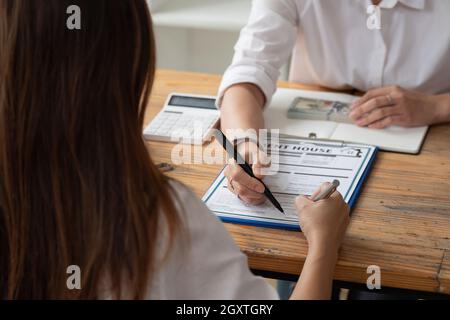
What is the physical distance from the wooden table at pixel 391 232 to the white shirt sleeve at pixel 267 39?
1.17 feet

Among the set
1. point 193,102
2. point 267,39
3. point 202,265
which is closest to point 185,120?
point 193,102

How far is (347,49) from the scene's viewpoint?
1754 mm

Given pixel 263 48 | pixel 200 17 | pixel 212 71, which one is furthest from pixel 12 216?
pixel 212 71

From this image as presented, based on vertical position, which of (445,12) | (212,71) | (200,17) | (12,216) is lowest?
(212,71)

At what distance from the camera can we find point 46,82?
0.84 metres

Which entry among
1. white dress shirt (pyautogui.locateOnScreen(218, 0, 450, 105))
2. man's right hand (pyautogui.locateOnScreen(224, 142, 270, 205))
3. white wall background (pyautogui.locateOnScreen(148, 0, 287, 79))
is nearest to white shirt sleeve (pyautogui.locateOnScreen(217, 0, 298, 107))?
white dress shirt (pyautogui.locateOnScreen(218, 0, 450, 105))

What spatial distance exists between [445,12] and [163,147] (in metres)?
0.71

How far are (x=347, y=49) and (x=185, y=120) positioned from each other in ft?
1.46

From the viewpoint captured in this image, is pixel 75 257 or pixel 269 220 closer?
pixel 75 257

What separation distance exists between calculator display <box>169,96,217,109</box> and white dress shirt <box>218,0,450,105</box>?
7 cm

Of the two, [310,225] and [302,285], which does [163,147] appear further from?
[302,285]

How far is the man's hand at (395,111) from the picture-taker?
153 cm

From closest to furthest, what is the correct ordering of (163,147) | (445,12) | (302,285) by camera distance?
1. (302,285)
2. (163,147)
3. (445,12)

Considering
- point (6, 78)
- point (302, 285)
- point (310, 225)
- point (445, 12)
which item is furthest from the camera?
point (445, 12)
